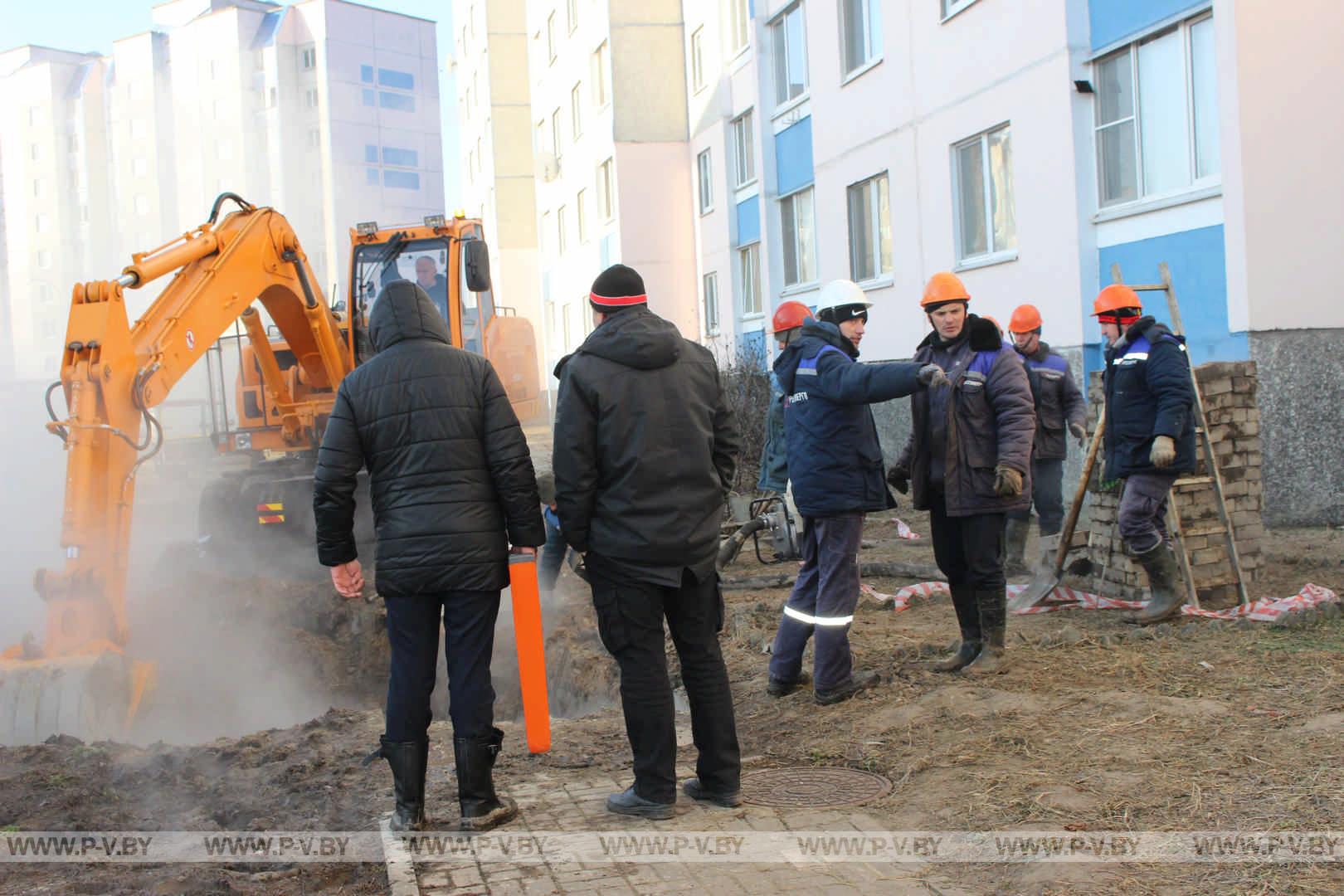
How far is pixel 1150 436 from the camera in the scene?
6.89 m

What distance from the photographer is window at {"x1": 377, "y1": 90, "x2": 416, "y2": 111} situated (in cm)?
4156

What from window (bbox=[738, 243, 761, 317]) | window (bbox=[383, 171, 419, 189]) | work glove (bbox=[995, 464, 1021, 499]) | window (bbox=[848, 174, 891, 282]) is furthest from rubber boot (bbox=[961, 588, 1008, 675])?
window (bbox=[383, 171, 419, 189])

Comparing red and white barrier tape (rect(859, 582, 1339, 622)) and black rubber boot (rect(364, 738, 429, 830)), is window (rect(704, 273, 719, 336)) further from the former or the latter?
black rubber boot (rect(364, 738, 429, 830))

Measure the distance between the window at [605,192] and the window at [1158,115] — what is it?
20.1 m

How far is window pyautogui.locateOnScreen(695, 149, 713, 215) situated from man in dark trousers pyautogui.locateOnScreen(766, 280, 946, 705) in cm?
2192

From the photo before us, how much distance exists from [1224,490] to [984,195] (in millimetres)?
7332

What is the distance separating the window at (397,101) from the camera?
41.6 metres

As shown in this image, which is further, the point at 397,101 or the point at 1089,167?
the point at 397,101

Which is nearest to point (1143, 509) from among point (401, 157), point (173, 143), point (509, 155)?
point (173, 143)

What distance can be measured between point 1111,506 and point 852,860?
4642mm

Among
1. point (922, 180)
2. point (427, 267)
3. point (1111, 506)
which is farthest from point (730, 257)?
point (1111, 506)

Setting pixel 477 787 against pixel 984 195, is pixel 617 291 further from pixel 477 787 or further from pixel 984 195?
pixel 984 195

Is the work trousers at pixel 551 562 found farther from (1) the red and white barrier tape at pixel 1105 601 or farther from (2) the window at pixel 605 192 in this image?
(2) the window at pixel 605 192

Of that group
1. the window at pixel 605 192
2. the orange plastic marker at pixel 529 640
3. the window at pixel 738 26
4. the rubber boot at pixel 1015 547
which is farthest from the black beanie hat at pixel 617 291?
the window at pixel 605 192
